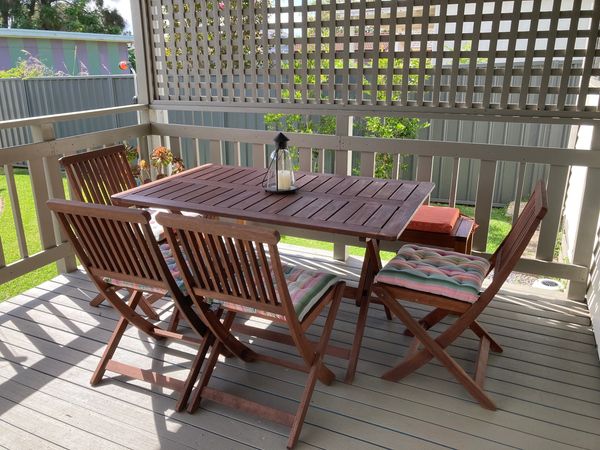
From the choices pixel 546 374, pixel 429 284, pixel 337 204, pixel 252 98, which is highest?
pixel 252 98

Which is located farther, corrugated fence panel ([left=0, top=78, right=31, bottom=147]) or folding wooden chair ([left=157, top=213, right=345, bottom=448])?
corrugated fence panel ([left=0, top=78, right=31, bottom=147])

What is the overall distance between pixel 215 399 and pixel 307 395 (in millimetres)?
435

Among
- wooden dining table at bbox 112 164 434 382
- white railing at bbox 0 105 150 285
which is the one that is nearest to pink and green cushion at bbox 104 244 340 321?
wooden dining table at bbox 112 164 434 382

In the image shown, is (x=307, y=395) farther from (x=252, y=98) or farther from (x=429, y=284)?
(x=252, y=98)

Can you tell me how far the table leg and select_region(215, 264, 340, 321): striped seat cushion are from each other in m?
0.33

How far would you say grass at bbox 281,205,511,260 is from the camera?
5.02 metres

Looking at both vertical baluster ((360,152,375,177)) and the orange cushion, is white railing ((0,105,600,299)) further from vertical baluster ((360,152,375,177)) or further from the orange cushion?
the orange cushion

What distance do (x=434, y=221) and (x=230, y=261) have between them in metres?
1.52

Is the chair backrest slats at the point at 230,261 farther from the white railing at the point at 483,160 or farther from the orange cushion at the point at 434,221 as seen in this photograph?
the white railing at the point at 483,160

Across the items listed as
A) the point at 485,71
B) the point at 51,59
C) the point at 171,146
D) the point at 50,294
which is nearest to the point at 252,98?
the point at 171,146

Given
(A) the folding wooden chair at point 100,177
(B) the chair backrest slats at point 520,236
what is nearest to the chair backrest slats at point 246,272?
(B) the chair backrest slats at point 520,236

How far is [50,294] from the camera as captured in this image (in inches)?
134

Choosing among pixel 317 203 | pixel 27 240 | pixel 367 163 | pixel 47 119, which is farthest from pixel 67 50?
pixel 317 203

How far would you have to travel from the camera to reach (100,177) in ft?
10.9
